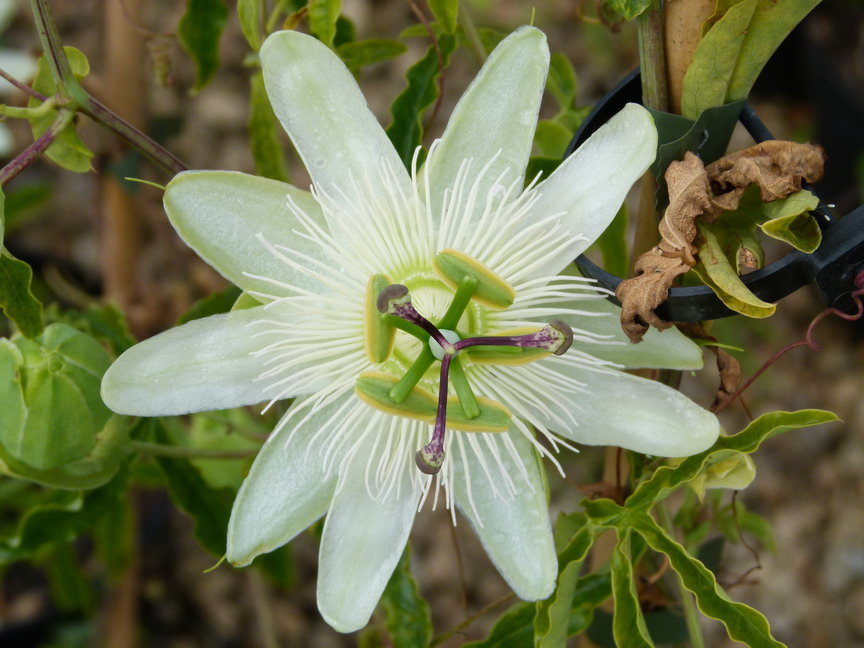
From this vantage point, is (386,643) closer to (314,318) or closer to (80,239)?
(314,318)

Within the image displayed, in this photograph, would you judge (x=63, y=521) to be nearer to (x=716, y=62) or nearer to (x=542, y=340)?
(x=542, y=340)

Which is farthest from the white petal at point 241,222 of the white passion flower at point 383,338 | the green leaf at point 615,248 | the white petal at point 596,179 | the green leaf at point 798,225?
the green leaf at point 798,225

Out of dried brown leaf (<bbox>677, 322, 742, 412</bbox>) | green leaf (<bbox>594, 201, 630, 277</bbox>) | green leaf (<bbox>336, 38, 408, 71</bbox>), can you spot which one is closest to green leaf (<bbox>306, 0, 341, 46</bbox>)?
green leaf (<bbox>336, 38, 408, 71</bbox>)

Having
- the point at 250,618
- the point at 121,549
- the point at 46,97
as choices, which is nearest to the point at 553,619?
the point at 46,97

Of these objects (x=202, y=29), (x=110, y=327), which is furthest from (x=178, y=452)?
(x=202, y=29)

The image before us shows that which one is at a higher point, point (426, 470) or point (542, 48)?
point (542, 48)
